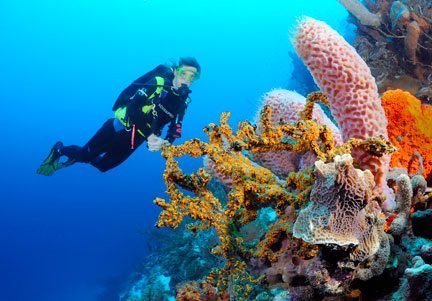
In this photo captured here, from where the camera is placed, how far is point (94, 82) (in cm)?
11069

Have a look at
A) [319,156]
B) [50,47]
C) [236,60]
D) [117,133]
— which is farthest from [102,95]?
[319,156]

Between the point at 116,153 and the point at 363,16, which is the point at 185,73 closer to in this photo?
the point at 116,153

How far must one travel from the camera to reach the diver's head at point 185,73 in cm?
685

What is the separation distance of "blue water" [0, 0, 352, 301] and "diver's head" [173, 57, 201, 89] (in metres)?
59.6

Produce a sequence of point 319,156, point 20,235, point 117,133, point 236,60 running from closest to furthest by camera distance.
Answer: point 319,156 → point 117,133 → point 20,235 → point 236,60

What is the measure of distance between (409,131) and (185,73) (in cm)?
504

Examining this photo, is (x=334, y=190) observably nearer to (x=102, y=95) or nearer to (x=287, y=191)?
(x=287, y=191)

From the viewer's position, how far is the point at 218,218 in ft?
5.88

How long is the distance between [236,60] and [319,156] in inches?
4762

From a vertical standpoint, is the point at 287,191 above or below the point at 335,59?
below

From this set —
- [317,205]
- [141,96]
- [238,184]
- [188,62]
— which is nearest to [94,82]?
[188,62]

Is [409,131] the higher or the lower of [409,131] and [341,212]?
the higher

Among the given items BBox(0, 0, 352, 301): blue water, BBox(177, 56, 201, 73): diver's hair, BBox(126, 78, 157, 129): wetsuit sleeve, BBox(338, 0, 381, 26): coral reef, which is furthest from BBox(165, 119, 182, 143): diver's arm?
BBox(0, 0, 352, 301): blue water

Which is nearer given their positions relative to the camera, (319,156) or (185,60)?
(319,156)
